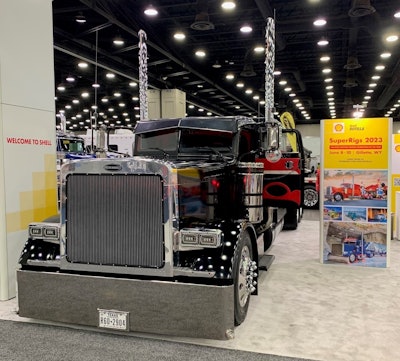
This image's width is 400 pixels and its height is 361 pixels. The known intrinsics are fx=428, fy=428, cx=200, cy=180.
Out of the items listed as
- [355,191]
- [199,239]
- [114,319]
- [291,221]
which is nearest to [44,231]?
[114,319]

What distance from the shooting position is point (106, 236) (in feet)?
10.8

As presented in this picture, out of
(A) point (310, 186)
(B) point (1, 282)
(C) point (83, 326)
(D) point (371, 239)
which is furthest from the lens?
(A) point (310, 186)

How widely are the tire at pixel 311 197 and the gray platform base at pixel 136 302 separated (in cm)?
971

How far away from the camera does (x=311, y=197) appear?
12.5m

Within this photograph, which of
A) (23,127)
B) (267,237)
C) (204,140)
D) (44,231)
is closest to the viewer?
(44,231)

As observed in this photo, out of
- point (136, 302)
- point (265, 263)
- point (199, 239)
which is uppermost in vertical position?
point (199, 239)

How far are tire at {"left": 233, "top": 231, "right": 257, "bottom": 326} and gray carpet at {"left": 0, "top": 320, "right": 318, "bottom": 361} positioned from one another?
1.44 feet

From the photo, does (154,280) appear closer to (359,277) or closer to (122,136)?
(359,277)

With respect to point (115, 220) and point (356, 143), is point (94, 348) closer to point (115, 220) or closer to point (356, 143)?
point (115, 220)

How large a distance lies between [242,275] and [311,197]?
929 cm

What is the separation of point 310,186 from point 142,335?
965cm

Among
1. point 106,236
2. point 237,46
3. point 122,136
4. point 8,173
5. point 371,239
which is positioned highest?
point 237,46

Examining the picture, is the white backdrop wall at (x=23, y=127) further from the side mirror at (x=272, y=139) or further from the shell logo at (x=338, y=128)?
the shell logo at (x=338, y=128)

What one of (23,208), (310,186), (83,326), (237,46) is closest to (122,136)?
(237,46)
